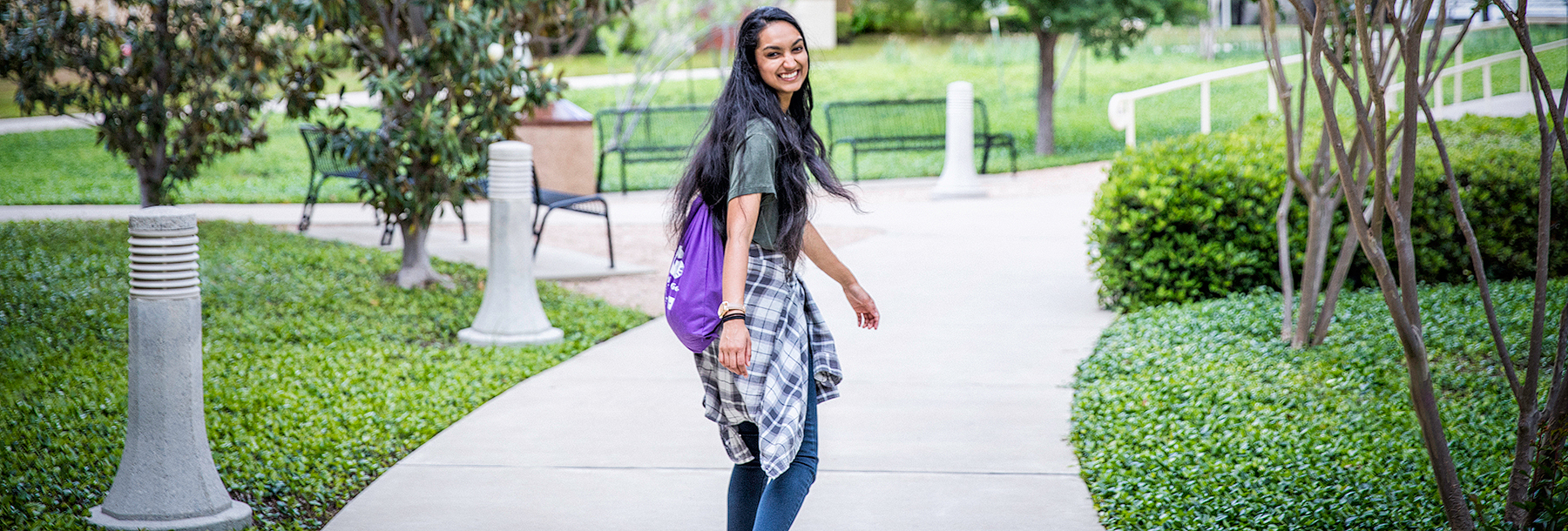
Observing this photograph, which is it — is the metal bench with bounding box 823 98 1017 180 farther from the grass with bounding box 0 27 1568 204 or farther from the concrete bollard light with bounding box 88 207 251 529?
the concrete bollard light with bounding box 88 207 251 529

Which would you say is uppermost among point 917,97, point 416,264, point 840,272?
point 917,97

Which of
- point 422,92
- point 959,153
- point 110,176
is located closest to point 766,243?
point 422,92

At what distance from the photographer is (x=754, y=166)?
2.60 metres

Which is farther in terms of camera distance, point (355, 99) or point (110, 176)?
point (355, 99)

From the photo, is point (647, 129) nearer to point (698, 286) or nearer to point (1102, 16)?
point (1102, 16)

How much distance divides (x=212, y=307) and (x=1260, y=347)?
204 inches

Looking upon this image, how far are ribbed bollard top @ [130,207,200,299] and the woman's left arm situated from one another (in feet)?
5.44

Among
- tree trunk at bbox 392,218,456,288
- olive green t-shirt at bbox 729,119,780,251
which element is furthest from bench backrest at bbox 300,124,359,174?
olive green t-shirt at bbox 729,119,780,251

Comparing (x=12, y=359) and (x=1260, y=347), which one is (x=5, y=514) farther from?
(x=1260, y=347)

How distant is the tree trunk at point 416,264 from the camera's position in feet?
24.1

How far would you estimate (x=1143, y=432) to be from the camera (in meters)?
4.23

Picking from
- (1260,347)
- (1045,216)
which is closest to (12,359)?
(1260,347)

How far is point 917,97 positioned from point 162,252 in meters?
19.2

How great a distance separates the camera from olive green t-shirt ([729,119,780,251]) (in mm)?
2594
